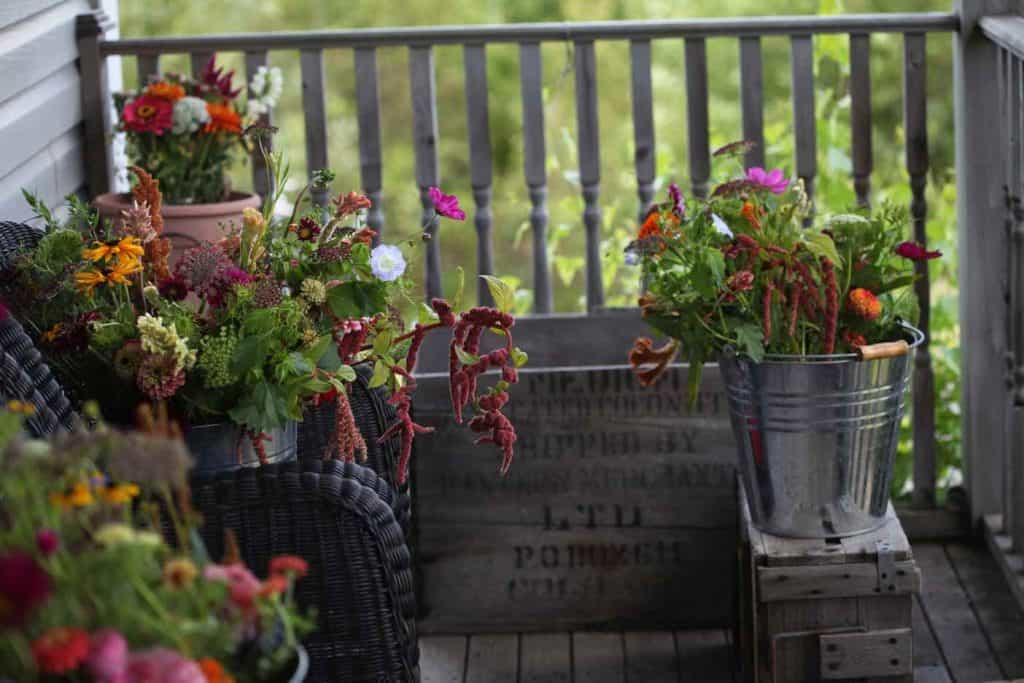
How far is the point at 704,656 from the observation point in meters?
2.81

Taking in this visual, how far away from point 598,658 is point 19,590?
201 cm

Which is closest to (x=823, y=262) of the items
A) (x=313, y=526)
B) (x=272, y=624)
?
(x=313, y=526)

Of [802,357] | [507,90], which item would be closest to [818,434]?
[802,357]

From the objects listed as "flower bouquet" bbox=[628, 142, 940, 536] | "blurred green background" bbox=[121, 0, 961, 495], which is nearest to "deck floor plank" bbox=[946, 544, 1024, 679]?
"flower bouquet" bbox=[628, 142, 940, 536]

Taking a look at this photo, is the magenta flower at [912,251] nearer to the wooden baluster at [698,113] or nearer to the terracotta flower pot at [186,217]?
the wooden baluster at [698,113]

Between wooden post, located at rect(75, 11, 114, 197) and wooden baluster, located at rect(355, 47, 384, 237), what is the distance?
526 mm

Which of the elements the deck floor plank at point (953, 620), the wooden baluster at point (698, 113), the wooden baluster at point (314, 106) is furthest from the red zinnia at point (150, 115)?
the deck floor plank at point (953, 620)

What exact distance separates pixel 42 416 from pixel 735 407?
1134 millimetres

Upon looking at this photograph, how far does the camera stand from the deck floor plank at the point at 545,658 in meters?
2.73

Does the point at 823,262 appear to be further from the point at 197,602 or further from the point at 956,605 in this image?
the point at 197,602

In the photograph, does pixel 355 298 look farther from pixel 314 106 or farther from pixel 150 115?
pixel 314 106

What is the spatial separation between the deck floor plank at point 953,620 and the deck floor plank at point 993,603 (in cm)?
2

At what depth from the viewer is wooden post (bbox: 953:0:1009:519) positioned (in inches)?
119

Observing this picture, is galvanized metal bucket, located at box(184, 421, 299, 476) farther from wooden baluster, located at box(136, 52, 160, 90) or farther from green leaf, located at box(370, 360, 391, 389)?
wooden baluster, located at box(136, 52, 160, 90)
